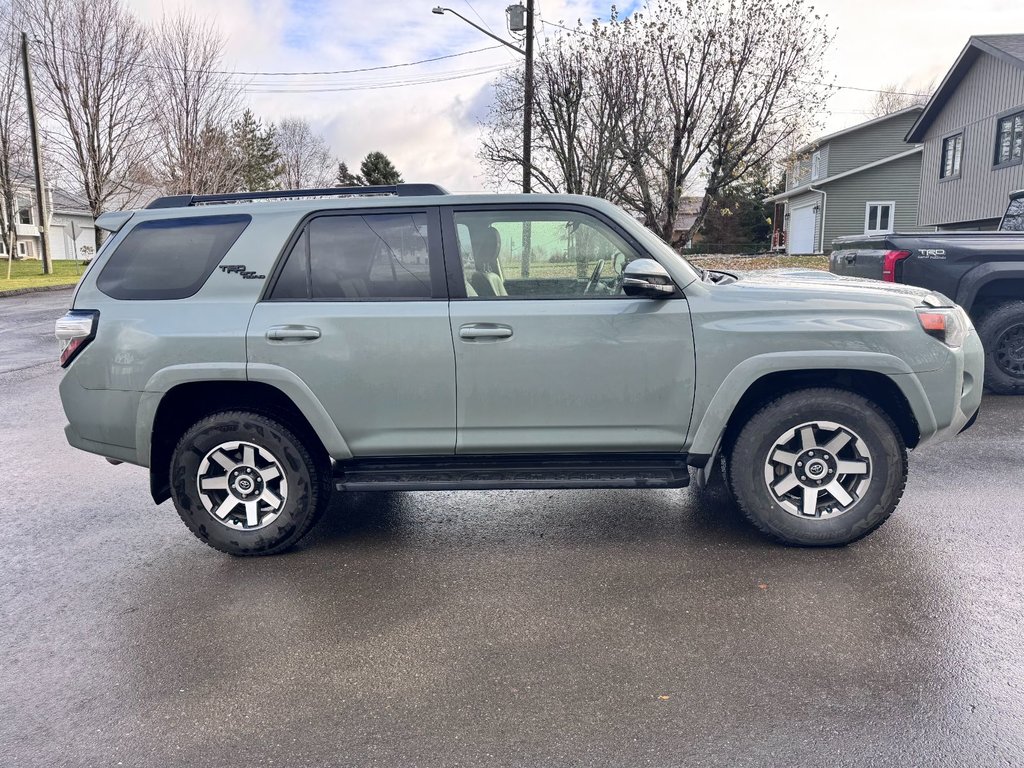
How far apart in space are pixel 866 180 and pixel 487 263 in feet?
117

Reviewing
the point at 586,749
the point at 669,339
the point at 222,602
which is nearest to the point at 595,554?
the point at 669,339

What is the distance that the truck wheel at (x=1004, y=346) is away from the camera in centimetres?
760

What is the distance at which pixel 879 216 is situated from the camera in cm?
3506

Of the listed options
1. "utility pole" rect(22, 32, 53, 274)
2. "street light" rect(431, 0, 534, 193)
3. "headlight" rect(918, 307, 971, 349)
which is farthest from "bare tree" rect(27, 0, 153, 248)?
"headlight" rect(918, 307, 971, 349)

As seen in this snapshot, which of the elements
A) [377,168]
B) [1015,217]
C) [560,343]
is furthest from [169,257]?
[377,168]

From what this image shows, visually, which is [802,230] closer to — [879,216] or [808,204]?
[808,204]

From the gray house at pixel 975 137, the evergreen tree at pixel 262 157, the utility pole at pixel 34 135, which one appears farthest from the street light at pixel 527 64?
the evergreen tree at pixel 262 157

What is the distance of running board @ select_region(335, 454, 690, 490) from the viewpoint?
3.92 metres

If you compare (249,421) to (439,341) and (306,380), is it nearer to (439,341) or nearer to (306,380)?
(306,380)

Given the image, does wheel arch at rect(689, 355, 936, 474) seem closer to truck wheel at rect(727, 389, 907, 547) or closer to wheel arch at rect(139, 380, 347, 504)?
truck wheel at rect(727, 389, 907, 547)

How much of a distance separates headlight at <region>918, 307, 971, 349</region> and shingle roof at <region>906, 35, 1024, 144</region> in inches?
834

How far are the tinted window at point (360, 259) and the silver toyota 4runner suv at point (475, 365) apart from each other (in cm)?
1

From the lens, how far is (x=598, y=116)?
2409 centimetres

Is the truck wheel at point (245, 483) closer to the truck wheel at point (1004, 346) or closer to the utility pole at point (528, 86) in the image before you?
the truck wheel at point (1004, 346)
